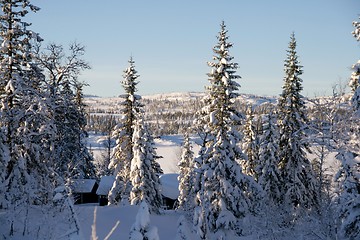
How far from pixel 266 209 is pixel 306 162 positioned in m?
8.83

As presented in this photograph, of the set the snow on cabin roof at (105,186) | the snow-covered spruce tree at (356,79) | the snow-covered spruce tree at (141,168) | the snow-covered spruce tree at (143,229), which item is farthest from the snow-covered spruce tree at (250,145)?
the snow-covered spruce tree at (143,229)

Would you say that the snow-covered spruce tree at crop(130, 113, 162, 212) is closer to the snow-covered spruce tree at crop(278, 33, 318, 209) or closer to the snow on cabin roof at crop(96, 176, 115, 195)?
the snow-covered spruce tree at crop(278, 33, 318, 209)

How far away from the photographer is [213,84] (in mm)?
24016

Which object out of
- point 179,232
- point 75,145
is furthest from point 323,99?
point 75,145

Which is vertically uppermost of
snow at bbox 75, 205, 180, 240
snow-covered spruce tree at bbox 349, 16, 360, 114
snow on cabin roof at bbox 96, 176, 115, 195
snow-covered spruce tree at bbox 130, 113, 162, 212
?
snow-covered spruce tree at bbox 349, 16, 360, 114

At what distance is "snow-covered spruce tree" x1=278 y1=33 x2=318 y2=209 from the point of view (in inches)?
1080

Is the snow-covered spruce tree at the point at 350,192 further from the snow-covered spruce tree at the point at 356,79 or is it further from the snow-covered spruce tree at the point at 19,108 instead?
the snow-covered spruce tree at the point at 19,108

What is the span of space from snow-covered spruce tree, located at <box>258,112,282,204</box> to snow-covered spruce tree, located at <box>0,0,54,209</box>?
17.3 metres

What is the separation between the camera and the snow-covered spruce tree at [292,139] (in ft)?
90.0

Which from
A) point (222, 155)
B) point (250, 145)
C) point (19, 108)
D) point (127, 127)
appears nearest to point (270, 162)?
point (250, 145)

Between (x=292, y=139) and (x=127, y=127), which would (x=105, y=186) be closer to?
(x=127, y=127)

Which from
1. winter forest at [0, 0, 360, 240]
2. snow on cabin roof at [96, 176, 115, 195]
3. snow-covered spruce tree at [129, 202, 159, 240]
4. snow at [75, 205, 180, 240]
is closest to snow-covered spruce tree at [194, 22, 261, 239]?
winter forest at [0, 0, 360, 240]

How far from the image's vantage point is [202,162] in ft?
82.3

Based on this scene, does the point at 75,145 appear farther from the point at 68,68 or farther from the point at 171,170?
the point at 171,170
